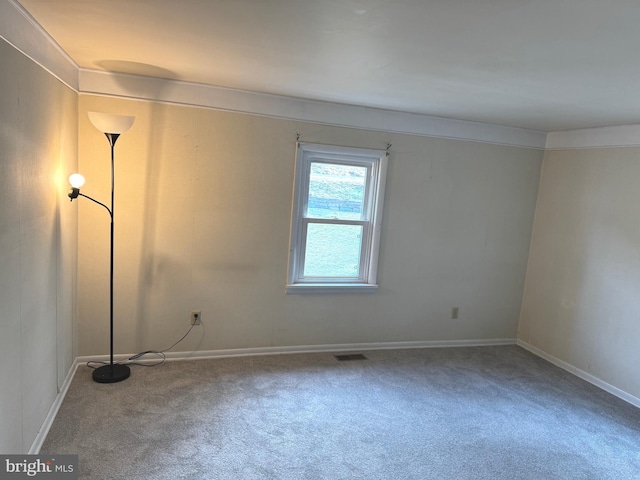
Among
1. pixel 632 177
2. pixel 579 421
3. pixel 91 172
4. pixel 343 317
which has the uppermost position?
pixel 632 177

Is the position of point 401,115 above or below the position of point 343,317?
above

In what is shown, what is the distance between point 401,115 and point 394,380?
2.33 metres

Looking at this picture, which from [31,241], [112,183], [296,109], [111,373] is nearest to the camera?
[31,241]

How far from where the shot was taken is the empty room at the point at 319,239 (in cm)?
197

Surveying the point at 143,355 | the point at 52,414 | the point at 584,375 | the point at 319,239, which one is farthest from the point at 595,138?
the point at 52,414

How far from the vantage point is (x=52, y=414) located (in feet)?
8.71

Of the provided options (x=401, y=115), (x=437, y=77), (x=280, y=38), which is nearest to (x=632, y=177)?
(x=401, y=115)

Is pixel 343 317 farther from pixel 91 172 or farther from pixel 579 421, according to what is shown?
pixel 91 172

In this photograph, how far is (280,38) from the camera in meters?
2.03

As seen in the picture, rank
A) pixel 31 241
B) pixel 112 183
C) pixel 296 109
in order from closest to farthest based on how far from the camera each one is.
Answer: pixel 31 241
pixel 112 183
pixel 296 109

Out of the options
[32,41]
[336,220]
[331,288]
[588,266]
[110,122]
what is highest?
[32,41]

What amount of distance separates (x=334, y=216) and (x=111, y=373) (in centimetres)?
221

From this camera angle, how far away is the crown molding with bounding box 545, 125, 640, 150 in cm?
363

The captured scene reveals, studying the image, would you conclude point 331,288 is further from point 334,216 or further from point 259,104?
point 259,104
